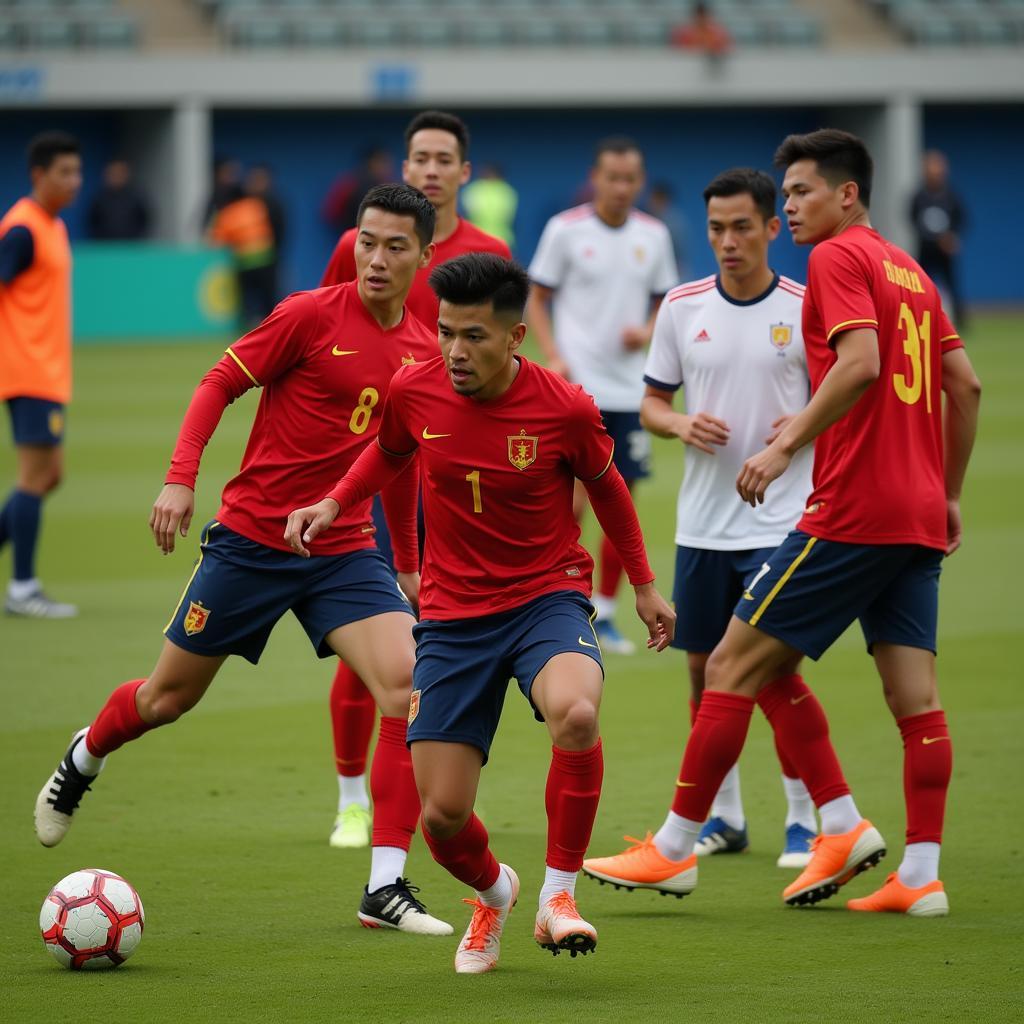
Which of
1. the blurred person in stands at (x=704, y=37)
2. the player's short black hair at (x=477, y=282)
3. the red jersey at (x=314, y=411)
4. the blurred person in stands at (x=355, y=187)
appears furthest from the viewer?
the blurred person in stands at (x=704, y=37)

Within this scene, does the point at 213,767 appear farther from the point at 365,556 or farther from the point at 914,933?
the point at 914,933

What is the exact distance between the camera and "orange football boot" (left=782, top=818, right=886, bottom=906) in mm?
5516

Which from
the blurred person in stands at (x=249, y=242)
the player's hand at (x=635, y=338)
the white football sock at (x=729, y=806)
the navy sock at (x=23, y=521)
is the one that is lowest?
the white football sock at (x=729, y=806)

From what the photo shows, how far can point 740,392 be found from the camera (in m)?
6.23

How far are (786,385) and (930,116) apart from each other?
3574cm

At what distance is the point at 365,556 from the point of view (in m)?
5.90

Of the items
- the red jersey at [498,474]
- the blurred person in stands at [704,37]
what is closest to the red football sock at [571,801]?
the red jersey at [498,474]

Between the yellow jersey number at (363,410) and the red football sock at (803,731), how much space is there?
1510 millimetres

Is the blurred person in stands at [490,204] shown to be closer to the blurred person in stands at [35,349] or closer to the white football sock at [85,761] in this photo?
the blurred person in stands at [35,349]

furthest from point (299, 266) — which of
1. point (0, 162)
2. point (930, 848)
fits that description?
point (930, 848)

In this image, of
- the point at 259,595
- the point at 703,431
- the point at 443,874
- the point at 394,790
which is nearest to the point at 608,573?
the point at 703,431

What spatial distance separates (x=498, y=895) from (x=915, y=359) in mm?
1962

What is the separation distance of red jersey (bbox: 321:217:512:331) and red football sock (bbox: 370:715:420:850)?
1.73 metres

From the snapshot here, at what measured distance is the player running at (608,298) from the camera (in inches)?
382
